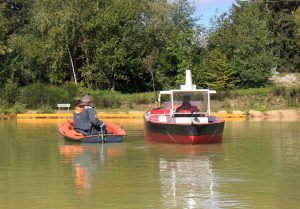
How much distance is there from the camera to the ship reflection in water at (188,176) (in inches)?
494

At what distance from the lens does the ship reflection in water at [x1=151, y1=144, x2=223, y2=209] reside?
494 inches

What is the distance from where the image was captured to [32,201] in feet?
41.4

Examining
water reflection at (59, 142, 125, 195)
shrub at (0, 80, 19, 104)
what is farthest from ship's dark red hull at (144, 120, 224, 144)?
shrub at (0, 80, 19, 104)

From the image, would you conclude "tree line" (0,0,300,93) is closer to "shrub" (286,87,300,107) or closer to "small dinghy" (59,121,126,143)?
"shrub" (286,87,300,107)

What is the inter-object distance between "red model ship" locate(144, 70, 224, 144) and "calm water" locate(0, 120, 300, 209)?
47cm

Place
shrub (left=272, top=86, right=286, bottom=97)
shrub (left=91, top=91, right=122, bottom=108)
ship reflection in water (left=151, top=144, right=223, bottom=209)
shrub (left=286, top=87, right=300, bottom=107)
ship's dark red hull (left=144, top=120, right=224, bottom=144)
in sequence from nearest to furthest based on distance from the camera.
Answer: ship reflection in water (left=151, top=144, right=223, bottom=209) → ship's dark red hull (left=144, top=120, right=224, bottom=144) → shrub (left=91, top=91, right=122, bottom=108) → shrub (left=286, top=87, right=300, bottom=107) → shrub (left=272, top=86, right=286, bottom=97)

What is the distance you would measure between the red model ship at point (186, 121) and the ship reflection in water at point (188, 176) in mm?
456

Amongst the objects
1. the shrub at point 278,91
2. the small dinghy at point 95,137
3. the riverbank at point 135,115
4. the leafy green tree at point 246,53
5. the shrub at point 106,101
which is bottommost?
the small dinghy at point 95,137

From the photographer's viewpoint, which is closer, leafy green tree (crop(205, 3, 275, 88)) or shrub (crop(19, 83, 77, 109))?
shrub (crop(19, 83, 77, 109))

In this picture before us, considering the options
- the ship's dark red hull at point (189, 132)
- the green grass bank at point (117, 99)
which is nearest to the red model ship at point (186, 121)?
the ship's dark red hull at point (189, 132)

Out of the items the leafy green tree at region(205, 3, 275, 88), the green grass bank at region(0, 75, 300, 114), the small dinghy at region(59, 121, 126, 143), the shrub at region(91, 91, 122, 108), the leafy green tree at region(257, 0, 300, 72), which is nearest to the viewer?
the small dinghy at region(59, 121, 126, 143)

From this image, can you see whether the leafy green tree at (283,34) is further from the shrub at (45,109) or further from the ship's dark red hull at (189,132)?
the ship's dark red hull at (189,132)

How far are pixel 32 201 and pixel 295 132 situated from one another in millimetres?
19061

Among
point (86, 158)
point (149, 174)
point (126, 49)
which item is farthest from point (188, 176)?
point (126, 49)
